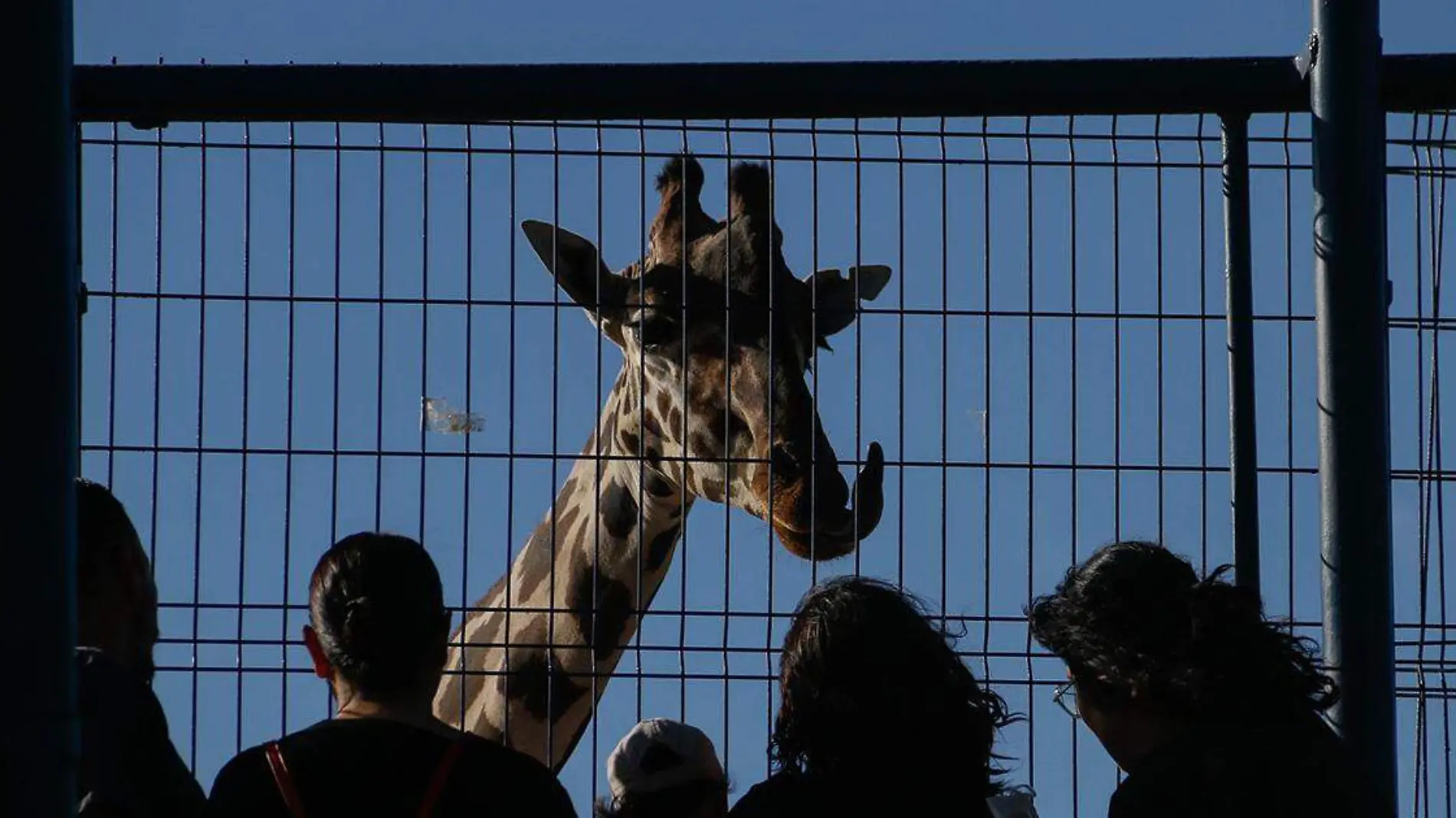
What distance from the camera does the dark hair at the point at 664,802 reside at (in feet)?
13.7

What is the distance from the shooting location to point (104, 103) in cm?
498

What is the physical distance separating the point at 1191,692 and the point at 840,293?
2.53 m

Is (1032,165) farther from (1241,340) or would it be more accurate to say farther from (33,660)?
(33,660)

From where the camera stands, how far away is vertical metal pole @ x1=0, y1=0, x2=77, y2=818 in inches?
108

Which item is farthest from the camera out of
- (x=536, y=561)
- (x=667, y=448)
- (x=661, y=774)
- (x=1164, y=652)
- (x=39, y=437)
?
(x=536, y=561)

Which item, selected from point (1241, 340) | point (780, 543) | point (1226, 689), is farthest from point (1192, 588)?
point (780, 543)

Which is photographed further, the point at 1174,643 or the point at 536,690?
the point at 536,690

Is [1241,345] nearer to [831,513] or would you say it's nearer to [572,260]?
[831,513]

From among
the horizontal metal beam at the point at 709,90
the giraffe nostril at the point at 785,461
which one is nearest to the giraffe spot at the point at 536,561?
the giraffe nostril at the point at 785,461

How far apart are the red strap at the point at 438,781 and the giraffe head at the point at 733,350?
89.4 inches

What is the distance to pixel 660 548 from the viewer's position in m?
7.90

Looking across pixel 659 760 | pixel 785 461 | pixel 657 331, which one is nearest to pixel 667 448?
pixel 657 331

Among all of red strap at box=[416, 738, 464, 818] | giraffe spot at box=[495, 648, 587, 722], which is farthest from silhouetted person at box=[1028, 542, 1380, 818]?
giraffe spot at box=[495, 648, 587, 722]

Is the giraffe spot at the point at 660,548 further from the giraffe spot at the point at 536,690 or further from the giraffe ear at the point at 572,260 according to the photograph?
the giraffe ear at the point at 572,260
